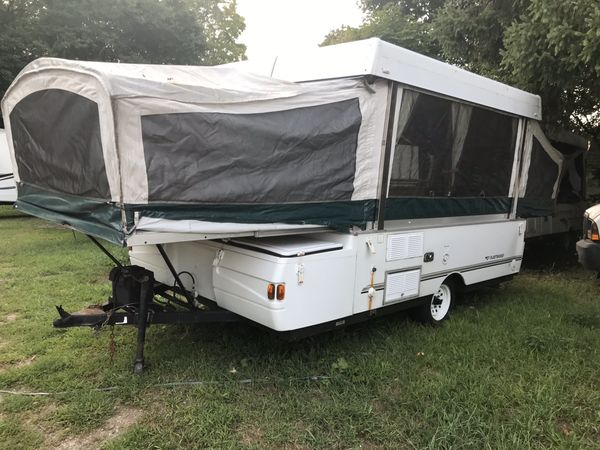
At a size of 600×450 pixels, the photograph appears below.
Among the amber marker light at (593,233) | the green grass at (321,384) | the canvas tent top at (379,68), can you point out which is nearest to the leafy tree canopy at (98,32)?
the green grass at (321,384)

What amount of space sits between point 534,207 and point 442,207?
2302mm

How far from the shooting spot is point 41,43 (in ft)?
44.8

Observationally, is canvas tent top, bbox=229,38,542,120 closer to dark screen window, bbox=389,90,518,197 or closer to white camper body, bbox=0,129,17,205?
dark screen window, bbox=389,90,518,197

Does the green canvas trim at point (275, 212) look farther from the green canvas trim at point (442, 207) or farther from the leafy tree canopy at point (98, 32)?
the leafy tree canopy at point (98, 32)

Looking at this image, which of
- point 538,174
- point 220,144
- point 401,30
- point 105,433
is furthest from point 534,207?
point 401,30

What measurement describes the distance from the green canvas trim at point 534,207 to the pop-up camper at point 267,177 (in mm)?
1395

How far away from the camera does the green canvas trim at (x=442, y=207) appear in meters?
4.45

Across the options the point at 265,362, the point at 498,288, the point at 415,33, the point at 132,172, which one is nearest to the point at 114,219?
the point at 132,172

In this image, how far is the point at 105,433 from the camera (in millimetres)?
3104

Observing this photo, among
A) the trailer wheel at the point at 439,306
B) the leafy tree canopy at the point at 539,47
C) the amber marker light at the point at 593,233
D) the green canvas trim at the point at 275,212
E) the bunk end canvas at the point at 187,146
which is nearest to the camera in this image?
the bunk end canvas at the point at 187,146

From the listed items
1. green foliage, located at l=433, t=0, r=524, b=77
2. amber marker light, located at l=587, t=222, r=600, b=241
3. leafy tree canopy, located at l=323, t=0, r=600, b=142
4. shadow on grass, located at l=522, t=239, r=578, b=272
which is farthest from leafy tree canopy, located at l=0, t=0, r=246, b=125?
amber marker light, located at l=587, t=222, r=600, b=241

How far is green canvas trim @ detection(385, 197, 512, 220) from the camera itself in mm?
4453

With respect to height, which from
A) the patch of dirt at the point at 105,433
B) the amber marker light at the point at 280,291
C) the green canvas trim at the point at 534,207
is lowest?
the patch of dirt at the point at 105,433

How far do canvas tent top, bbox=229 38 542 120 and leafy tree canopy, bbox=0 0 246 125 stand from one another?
11.3 m
